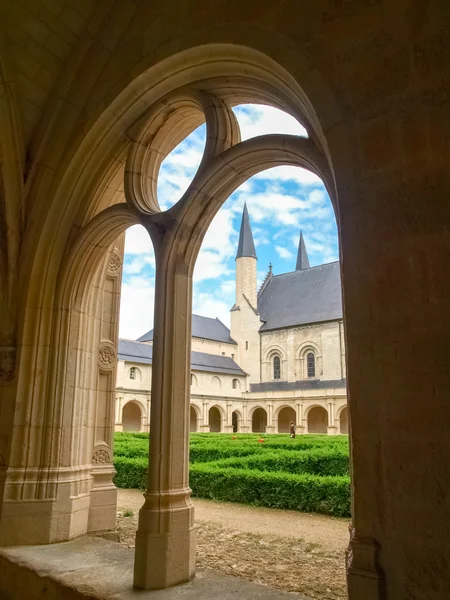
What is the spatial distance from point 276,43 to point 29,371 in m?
2.35

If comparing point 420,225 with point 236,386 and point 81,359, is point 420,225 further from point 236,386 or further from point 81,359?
point 236,386

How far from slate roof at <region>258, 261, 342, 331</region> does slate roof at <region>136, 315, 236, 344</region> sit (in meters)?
3.02

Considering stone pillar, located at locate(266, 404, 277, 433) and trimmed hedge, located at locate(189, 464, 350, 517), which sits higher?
stone pillar, located at locate(266, 404, 277, 433)

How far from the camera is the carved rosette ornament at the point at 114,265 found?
11.4 ft

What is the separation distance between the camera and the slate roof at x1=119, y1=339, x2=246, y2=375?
23822 mm

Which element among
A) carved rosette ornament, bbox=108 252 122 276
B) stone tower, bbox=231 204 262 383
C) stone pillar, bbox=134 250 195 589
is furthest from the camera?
stone tower, bbox=231 204 262 383

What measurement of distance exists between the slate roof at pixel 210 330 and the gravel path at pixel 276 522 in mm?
24434

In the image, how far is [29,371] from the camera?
3.00 meters

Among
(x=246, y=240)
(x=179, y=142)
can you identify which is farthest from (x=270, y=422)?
(x=179, y=142)

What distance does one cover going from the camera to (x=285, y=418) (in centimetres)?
2931

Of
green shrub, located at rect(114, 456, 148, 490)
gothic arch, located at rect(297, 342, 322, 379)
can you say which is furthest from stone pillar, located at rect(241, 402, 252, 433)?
green shrub, located at rect(114, 456, 148, 490)

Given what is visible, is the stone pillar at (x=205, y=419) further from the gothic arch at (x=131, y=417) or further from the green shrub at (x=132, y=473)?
the green shrub at (x=132, y=473)

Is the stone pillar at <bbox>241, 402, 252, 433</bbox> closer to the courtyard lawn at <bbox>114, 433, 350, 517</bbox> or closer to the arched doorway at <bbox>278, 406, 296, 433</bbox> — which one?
the arched doorway at <bbox>278, 406, 296, 433</bbox>

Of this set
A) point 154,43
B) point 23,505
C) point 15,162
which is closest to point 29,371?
point 23,505
